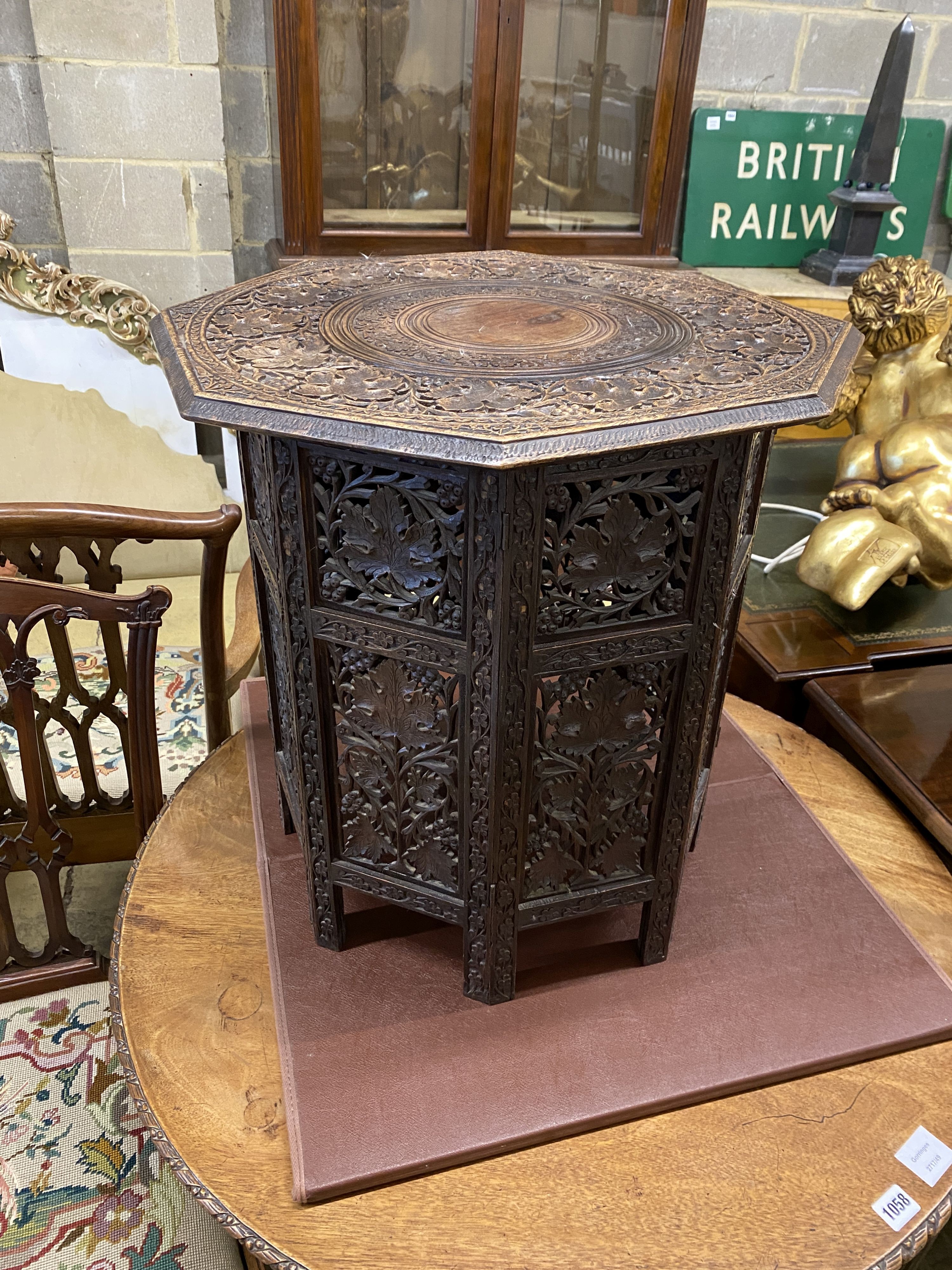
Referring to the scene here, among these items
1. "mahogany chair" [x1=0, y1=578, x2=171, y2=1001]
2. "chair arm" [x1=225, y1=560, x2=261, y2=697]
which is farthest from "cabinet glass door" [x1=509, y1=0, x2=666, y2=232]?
"mahogany chair" [x1=0, y1=578, x2=171, y2=1001]

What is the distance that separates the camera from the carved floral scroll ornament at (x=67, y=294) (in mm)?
1851

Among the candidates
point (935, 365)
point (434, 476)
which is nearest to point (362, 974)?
point (434, 476)

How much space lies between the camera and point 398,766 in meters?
0.83

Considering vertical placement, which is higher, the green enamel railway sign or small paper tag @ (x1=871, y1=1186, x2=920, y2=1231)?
the green enamel railway sign

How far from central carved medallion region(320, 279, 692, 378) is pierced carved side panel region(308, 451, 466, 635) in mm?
102

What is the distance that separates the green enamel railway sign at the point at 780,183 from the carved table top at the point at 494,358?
57.0 inches

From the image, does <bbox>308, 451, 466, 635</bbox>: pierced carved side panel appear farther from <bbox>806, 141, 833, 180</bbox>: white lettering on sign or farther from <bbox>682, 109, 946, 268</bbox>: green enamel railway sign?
<bbox>806, 141, 833, 180</bbox>: white lettering on sign

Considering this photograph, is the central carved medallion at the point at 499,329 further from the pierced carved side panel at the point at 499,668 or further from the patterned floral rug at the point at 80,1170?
the patterned floral rug at the point at 80,1170

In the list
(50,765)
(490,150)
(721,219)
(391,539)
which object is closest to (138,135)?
(490,150)

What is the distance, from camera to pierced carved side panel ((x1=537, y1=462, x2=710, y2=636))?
700 mm

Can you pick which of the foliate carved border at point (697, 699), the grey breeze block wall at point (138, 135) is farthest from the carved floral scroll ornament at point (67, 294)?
the foliate carved border at point (697, 699)

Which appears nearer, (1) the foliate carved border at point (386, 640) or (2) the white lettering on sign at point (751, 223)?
(1) the foliate carved border at point (386, 640)

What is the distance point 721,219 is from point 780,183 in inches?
7.1

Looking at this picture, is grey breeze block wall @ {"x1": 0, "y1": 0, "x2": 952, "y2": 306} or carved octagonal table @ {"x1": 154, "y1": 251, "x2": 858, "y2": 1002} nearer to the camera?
carved octagonal table @ {"x1": 154, "y1": 251, "x2": 858, "y2": 1002}
